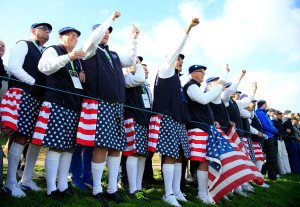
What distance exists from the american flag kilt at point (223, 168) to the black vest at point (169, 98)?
2.82ft

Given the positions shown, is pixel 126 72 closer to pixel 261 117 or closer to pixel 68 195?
pixel 68 195

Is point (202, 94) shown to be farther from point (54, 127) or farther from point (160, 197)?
point (54, 127)

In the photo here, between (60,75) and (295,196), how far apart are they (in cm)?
585

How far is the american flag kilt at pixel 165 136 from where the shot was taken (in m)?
5.24

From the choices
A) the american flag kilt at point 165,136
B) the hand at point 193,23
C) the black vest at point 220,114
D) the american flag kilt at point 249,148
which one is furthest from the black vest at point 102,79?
the american flag kilt at point 249,148

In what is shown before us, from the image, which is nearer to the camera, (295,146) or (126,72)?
(126,72)

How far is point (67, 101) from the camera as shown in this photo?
4.40m

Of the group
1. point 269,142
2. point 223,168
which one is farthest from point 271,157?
point 223,168

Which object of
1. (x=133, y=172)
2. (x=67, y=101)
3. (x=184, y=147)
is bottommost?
(x=133, y=172)

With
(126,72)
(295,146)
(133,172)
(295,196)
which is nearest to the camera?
(133,172)

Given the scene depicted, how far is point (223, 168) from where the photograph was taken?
5.68 meters

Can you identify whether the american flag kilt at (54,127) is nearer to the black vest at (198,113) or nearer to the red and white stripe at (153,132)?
the red and white stripe at (153,132)

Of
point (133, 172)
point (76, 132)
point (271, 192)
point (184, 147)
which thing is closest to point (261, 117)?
point (271, 192)

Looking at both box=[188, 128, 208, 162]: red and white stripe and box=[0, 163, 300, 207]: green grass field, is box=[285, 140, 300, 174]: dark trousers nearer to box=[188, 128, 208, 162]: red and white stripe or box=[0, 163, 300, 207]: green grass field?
→ box=[0, 163, 300, 207]: green grass field
